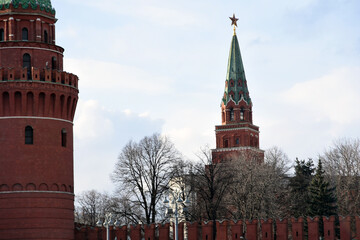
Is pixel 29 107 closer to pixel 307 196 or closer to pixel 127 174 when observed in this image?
pixel 127 174

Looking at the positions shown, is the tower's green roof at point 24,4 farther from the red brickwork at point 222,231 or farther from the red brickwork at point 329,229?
the red brickwork at point 329,229

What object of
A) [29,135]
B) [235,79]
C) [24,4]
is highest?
[235,79]

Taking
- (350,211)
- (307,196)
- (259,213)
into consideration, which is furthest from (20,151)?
(307,196)

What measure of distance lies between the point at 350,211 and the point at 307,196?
10.6 meters

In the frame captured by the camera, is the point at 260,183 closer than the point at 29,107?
No

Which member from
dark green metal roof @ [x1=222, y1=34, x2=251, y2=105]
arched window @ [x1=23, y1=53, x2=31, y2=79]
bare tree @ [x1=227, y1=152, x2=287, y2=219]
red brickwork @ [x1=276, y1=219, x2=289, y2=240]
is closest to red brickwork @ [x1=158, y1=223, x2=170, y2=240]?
red brickwork @ [x1=276, y1=219, x2=289, y2=240]

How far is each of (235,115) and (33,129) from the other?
82.6 m

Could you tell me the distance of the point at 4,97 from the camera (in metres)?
57.0

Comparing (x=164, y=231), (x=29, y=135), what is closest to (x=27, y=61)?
(x=29, y=135)

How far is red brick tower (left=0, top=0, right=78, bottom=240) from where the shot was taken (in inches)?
2213

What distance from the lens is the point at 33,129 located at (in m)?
57.0

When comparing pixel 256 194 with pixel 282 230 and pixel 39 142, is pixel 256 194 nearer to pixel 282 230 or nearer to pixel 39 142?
pixel 282 230

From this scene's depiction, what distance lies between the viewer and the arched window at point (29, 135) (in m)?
57.1

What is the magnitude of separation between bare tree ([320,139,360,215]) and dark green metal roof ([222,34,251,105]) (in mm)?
42761
